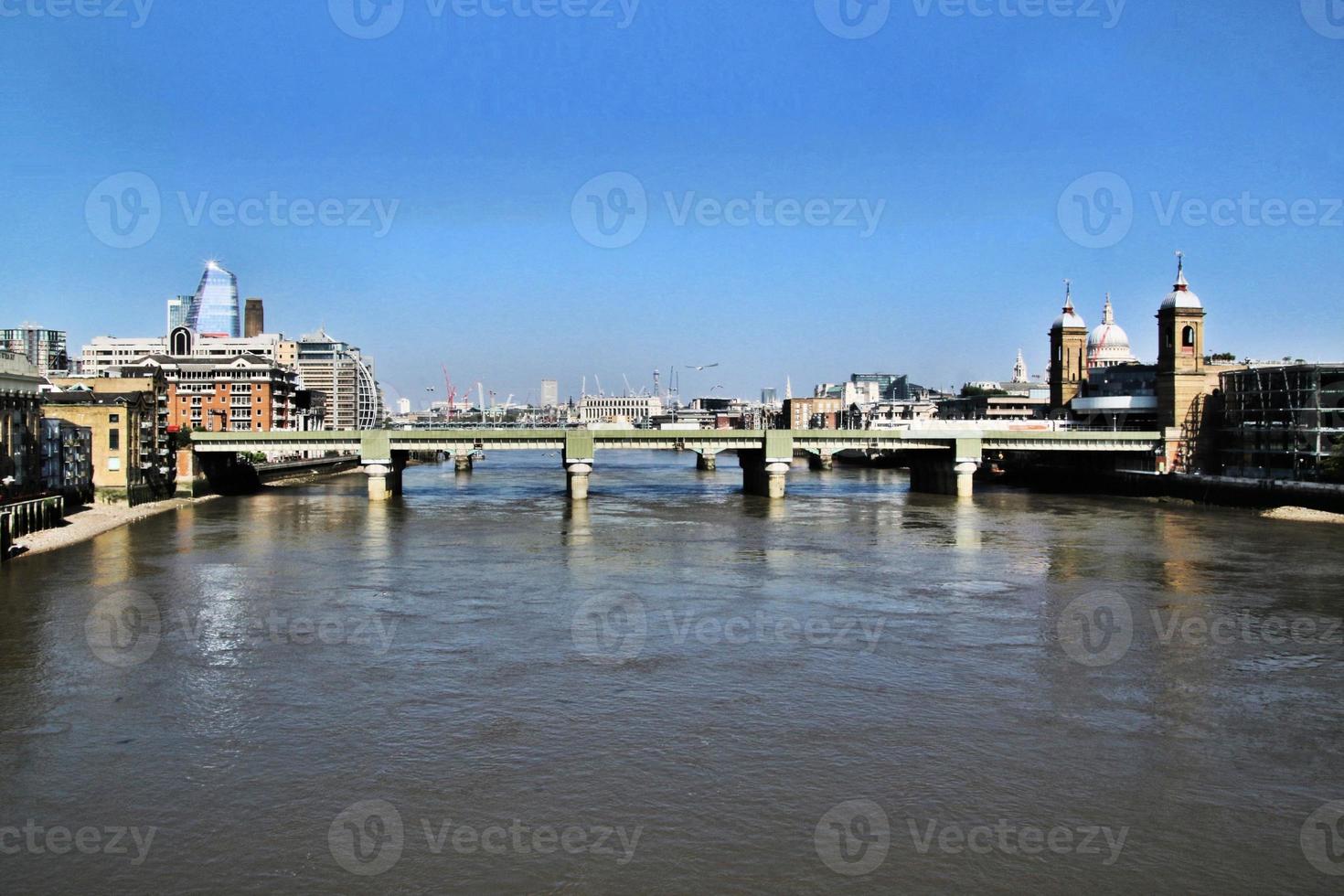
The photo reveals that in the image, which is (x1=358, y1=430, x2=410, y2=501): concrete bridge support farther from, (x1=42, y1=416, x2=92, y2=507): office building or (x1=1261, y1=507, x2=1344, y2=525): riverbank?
(x1=1261, y1=507, x2=1344, y2=525): riverbank

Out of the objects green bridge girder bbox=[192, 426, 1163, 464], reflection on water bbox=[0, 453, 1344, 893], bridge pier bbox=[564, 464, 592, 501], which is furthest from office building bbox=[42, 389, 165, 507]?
bridge pier bbox=[564, 464, 592, 501]

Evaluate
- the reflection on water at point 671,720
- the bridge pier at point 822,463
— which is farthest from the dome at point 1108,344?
the reflection on water at point 671,720

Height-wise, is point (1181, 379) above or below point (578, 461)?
above

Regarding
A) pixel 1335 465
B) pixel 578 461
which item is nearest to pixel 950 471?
pixel 1335 465

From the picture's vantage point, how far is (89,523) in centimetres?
5978

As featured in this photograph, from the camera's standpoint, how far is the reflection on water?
16297 millimetres

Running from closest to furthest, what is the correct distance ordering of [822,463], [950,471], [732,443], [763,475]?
[763,475]
[950,471]
[732,443]
[822,463]

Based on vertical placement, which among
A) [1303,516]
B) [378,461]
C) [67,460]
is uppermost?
[67,460]

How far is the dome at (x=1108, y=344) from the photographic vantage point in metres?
166

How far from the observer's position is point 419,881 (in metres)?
15.5

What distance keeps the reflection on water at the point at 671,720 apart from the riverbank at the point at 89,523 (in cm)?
564

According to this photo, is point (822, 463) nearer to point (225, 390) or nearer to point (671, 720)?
point (225, 390)

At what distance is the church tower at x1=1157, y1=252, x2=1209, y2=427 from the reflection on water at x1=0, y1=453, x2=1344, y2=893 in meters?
43.6

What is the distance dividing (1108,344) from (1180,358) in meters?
84.6
